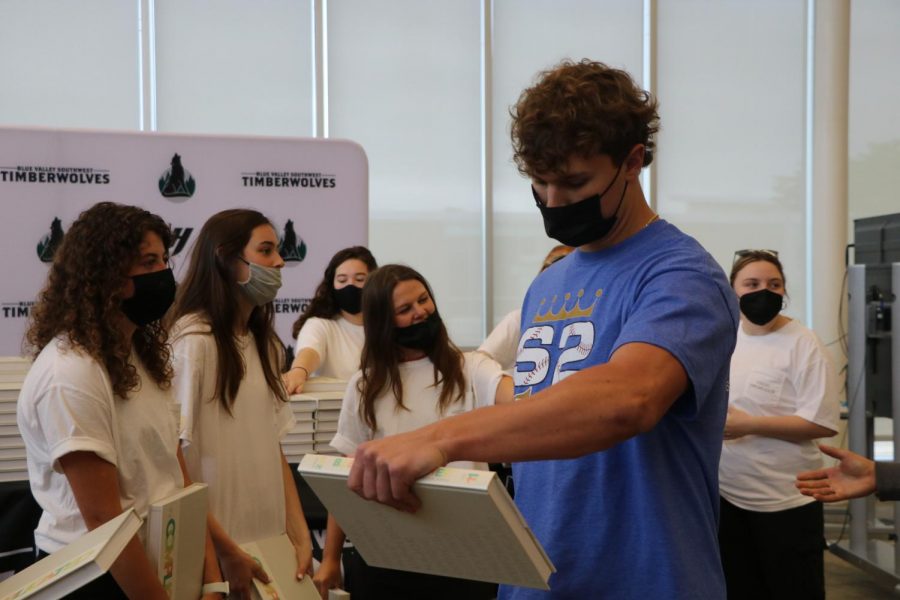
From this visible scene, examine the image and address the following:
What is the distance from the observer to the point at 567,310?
141cm

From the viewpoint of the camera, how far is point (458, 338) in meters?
6.80

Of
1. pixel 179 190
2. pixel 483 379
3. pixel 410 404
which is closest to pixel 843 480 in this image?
pixel 483 379

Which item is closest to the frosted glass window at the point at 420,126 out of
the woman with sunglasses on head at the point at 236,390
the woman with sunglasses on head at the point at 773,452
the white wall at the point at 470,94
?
the white wall at the point at 470,94

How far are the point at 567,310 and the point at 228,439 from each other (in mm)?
1267

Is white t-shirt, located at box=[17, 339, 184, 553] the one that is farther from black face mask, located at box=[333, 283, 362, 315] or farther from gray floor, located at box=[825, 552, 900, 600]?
gray floor, located at box=[825, 552, 900, 600]

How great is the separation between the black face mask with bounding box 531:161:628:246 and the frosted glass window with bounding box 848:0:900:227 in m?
6.35

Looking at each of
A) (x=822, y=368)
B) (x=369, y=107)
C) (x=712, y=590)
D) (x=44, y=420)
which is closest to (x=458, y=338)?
(x=369, y=107)

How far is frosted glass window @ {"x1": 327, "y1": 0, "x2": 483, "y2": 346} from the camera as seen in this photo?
659 cm

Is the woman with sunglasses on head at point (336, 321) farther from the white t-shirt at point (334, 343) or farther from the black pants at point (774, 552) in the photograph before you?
the black pants at point (774, 552)

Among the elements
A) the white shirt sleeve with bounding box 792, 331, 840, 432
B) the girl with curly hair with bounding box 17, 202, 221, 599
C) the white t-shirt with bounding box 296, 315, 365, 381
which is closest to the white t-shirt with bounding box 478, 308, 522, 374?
the white t-shirt with bounding box 296, 315, 365, 381

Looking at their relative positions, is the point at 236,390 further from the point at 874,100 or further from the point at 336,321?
the point at 874,100

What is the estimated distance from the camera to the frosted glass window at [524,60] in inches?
269

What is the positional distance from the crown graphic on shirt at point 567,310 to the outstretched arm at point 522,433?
10.8 inches

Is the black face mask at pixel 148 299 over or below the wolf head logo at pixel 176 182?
below
